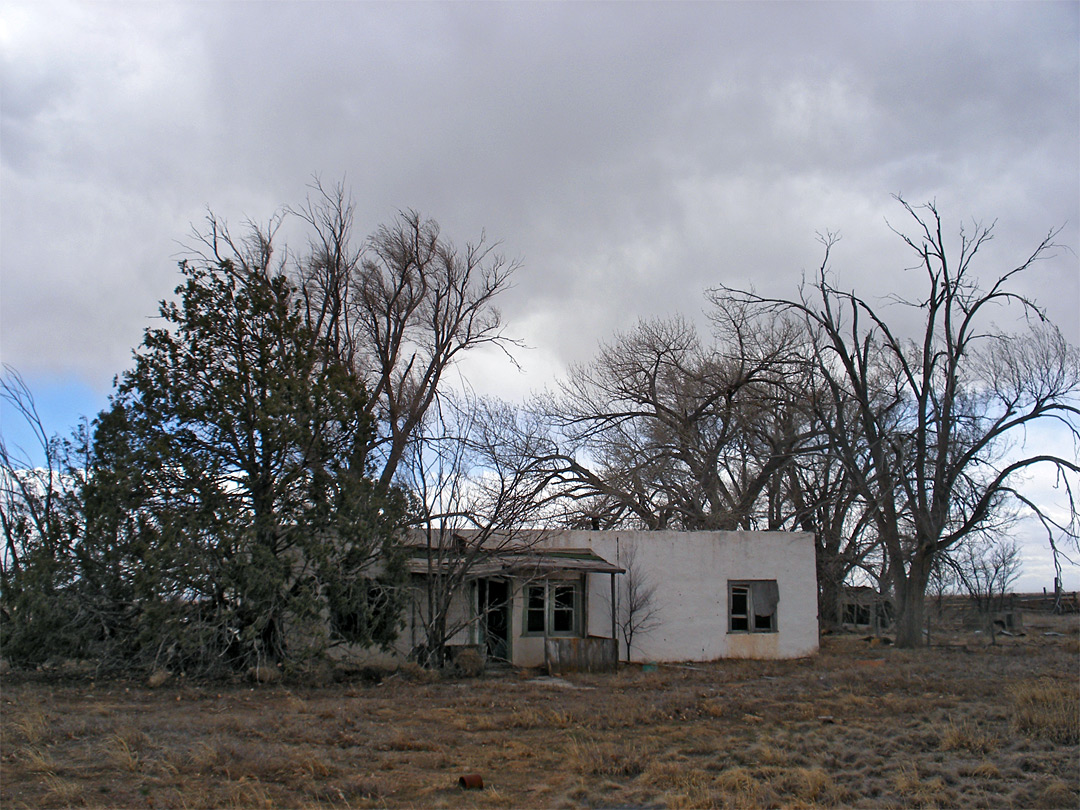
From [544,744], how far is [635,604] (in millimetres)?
10352

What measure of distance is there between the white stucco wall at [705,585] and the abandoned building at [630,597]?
25 mm

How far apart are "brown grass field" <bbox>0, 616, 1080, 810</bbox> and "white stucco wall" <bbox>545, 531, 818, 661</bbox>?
4.83 metres

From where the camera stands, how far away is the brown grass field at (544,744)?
719 cm

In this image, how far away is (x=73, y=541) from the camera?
15234 mm

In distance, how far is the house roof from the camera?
682 inches

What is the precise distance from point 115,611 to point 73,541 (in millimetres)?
1566

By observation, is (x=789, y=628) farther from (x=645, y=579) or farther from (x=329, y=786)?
(x=329, y=786)

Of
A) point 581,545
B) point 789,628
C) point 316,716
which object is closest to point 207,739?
point 316,716

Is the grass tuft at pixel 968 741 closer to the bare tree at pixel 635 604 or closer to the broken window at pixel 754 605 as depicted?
the bare tree at pixel 635 604

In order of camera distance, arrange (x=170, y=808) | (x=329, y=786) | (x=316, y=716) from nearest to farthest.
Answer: (x=170, y=808), (x=329, y=786), (x=316, y=716)

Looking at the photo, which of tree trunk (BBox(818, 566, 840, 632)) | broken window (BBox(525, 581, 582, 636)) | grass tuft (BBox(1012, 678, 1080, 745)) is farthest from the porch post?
tree trunk (BBox(818, 566, 840, 632))

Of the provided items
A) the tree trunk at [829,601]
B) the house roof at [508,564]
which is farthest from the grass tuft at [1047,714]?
the tree trunk at [829,601]

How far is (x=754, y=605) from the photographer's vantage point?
20.8 metres

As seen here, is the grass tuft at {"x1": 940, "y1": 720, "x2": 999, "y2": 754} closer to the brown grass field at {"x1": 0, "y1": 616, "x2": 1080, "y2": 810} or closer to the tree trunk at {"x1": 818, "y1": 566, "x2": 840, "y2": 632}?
the brown grass field at {"x1": 0, "y1": 616, "x2": 1080, "y2": 810}
